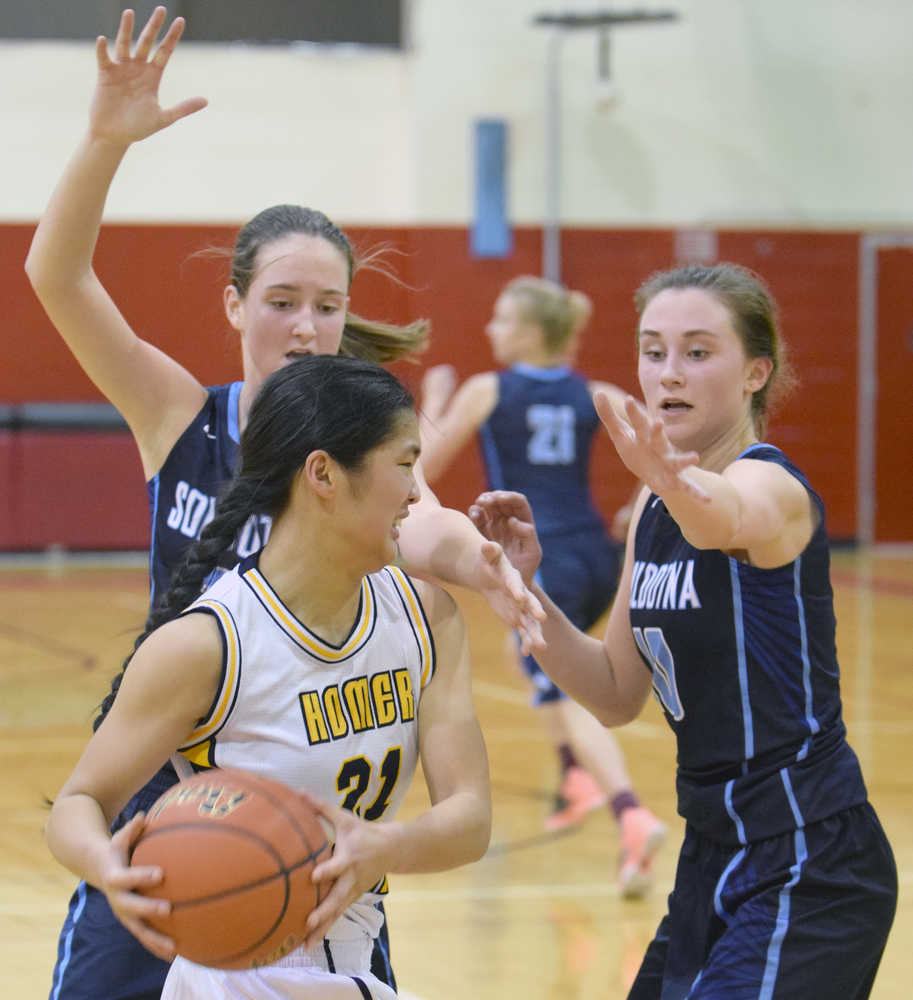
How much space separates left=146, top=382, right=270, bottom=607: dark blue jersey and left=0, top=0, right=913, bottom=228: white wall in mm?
10951

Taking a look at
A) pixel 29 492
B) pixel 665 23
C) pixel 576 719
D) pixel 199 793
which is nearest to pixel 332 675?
pixel 199 793

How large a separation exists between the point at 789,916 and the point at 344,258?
1387 mm

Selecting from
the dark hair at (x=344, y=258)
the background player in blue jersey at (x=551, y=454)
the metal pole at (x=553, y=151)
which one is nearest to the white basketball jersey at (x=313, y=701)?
the dark hair at (x=344, y=258)

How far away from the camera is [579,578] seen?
5918 mm

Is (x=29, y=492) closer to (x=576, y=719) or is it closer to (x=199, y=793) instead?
(x=576, y=719)

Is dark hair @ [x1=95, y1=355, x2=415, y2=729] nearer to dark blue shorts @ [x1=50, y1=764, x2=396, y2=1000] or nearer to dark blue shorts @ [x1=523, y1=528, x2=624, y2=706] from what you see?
dark blue shorts @ [x1=50, y1=764, x2=396, y2=1000]

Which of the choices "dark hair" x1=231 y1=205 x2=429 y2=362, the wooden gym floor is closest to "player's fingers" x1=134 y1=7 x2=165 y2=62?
"dark hair" x1=231 y1=205 x2=429 y2=362

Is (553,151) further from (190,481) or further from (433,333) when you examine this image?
(190,481)

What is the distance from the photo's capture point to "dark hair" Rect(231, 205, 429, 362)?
300 centimetres

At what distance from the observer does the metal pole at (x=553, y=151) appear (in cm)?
1393

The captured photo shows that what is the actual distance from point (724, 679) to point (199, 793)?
89 centimetres

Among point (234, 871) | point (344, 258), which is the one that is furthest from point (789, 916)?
point (344, 258)

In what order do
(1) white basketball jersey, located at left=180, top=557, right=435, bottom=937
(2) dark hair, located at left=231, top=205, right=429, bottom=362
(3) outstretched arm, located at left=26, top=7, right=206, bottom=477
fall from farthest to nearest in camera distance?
(2) dark hair, located at left=231, top=205, right=429, bottom=362 < (3) outstretched arm, located at left=26, top=7, right=206, bottom=477 < (1) white basketball jersey, located at left=180, top=557, right=435, bottom=937

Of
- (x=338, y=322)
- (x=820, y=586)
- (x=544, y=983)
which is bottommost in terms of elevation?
(x=544, y=983)
